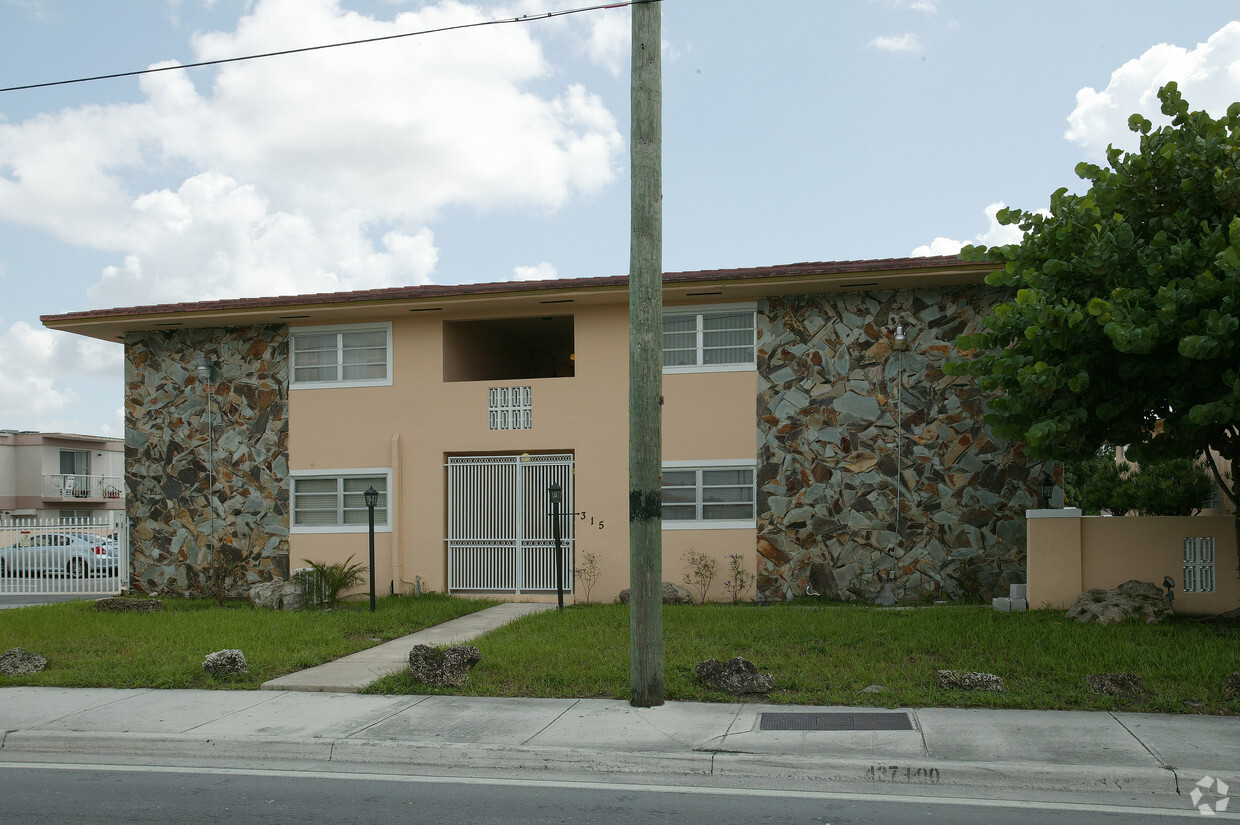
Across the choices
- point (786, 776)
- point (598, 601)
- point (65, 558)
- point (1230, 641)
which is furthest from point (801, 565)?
point (65, 558)

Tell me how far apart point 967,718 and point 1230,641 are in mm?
4065

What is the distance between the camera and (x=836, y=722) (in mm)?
7836

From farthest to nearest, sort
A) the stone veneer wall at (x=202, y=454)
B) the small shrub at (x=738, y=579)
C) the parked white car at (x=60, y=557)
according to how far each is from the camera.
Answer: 1. the parked white car at (x=60, y=557)
2. the stone veneer wall at (x=202, y=454)
3. the small shrub at (x=738, y=579)

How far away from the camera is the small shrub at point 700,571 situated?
1510 cm

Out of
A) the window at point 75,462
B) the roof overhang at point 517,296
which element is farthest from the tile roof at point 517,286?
the window at point 75,462

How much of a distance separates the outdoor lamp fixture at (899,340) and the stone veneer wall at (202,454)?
396 inches

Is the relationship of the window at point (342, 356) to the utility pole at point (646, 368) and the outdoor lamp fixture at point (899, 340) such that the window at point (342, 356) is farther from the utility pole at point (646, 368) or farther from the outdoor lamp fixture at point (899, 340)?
the utility pole at point (646, 368)

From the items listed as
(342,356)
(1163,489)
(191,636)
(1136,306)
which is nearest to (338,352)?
(342,356)

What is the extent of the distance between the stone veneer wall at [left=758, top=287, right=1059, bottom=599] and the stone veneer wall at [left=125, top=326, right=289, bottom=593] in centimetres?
827

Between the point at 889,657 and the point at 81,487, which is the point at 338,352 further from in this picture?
the point at 81,487

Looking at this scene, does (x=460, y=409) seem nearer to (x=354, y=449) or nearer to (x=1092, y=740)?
(x=354, y=449)

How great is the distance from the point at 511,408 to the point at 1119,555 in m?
9.08

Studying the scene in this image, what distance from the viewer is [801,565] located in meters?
14.9

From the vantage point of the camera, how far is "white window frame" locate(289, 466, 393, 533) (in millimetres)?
16375
